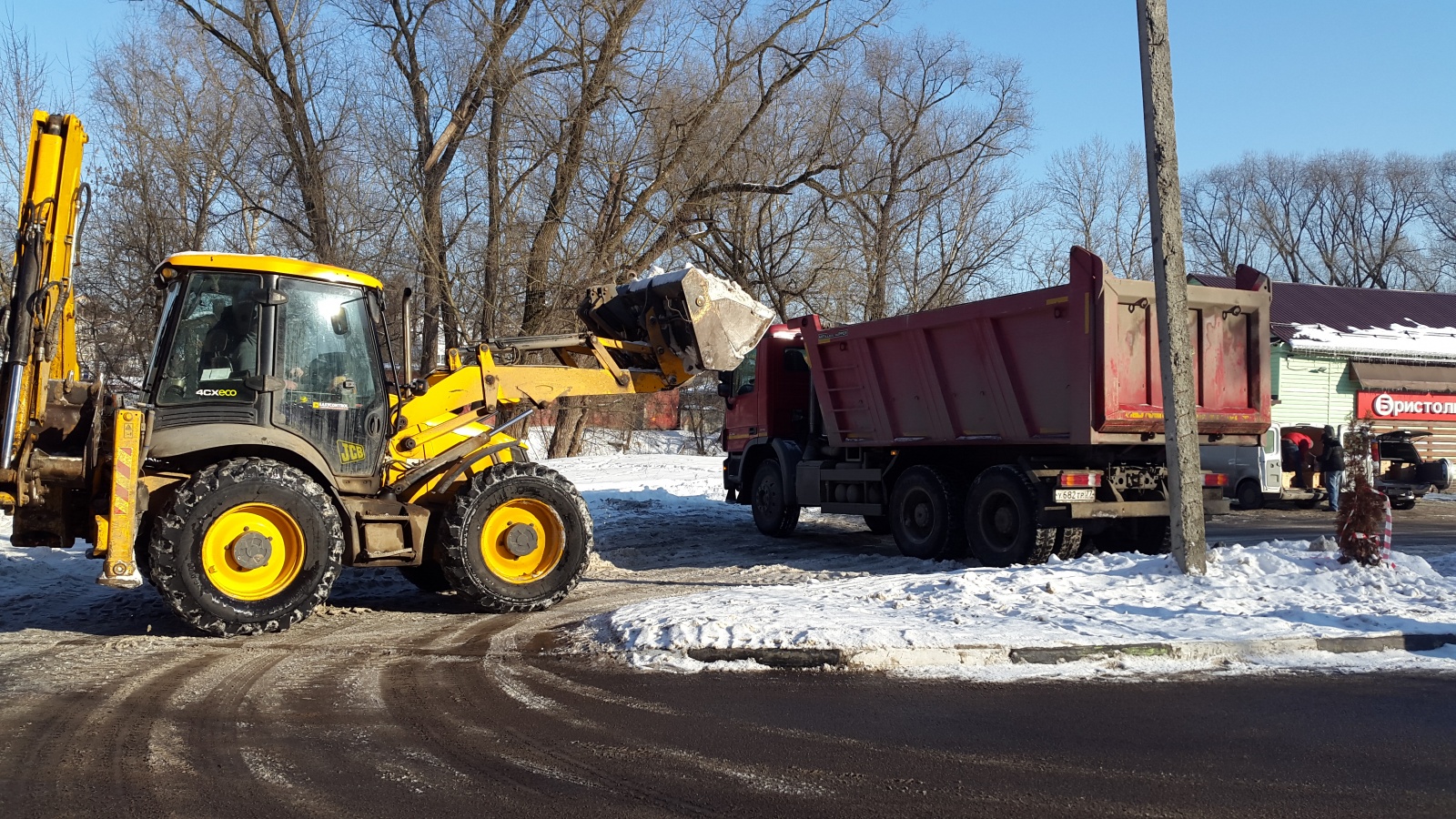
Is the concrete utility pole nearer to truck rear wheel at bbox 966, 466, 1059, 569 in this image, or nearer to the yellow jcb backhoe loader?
truck rear wheel at bbox 966, 466, 1059, 569

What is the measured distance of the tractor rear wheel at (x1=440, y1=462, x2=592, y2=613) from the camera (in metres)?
8.74

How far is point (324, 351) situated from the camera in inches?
336

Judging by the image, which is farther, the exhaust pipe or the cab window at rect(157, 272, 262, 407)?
the exhaust pipe

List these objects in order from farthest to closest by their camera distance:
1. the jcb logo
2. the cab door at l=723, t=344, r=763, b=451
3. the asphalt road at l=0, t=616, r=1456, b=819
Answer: the cab door at l=723, t=344, r=763, b=451 → the jcb logo → the asphalt road at l=0, t=616, r=1456, b=819

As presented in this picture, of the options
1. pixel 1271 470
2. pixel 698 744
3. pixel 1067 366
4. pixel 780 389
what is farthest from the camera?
pixel 1271 470

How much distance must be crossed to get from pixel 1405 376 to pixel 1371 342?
1223 mm

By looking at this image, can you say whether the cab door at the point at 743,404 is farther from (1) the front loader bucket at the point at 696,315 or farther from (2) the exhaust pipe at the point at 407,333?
(2) the exhaust pipe at the point at 407,333

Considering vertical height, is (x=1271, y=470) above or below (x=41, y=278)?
below

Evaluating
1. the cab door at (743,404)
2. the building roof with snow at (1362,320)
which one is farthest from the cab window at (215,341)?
the building roof with snow at (1362,320)

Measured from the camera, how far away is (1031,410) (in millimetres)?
11375

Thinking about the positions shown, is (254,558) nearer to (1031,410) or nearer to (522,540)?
(522,540)

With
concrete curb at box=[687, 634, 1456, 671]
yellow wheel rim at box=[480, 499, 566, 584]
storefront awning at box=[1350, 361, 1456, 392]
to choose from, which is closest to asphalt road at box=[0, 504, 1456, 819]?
concrete curb at box=[687, 634, 1456, 671]

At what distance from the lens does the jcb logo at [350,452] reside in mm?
8594

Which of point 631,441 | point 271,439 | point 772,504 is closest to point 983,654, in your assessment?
point 271,439
